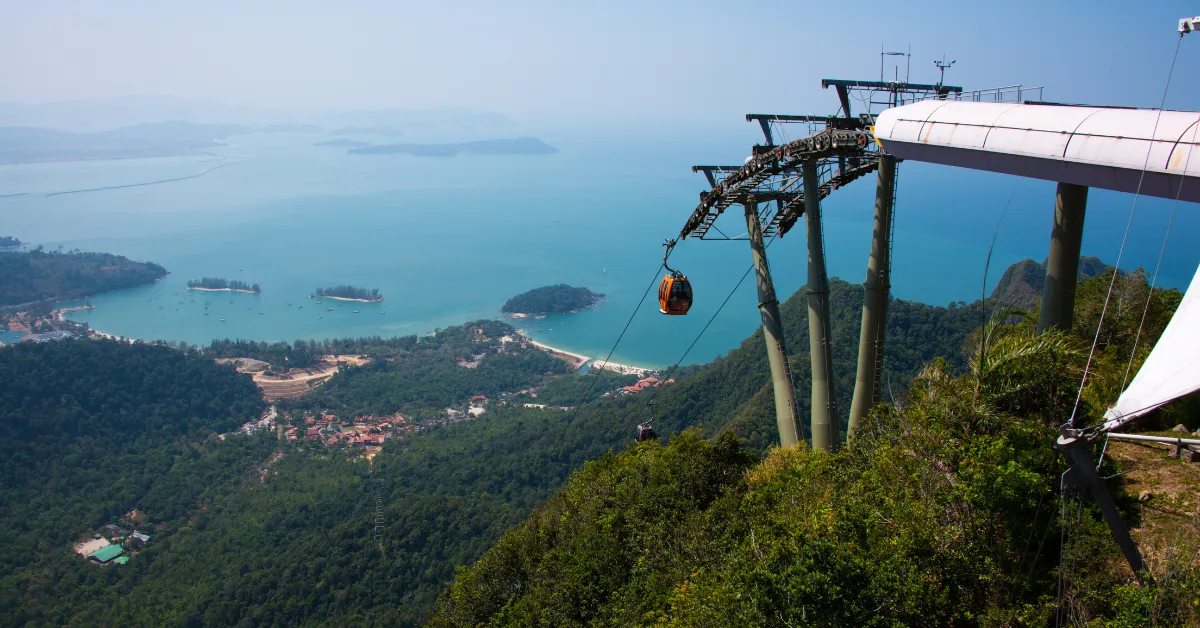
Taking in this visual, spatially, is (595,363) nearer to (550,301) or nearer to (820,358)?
(550,301)

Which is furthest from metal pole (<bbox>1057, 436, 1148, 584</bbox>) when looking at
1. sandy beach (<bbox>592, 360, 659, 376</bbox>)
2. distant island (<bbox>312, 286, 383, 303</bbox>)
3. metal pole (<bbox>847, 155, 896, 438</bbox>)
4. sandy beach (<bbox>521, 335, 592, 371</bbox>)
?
distant island (<bbox>312, 286, 383, 303</bbox>)

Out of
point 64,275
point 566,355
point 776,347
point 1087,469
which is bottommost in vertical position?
point 566,355

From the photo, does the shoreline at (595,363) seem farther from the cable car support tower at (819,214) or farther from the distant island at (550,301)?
the cable car support tower at (819,214)

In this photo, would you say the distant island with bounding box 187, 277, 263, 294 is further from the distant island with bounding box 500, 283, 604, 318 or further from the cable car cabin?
the cable car cabin

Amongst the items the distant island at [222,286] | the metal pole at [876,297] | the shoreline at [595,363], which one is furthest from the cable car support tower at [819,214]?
the distant island at [222,286]

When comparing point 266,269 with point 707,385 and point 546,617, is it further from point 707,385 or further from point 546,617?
point 546,617


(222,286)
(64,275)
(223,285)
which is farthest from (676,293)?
(64,275)
